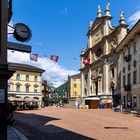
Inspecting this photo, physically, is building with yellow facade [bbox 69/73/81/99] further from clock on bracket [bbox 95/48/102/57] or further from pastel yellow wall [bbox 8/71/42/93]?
clock on bracket [bbox 95/48/102/57]

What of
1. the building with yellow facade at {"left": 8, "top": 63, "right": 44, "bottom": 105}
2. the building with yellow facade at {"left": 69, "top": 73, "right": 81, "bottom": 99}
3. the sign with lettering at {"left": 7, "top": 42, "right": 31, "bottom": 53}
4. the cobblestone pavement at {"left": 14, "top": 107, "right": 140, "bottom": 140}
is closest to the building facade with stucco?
the cobblestone pavement at {"left": 14, "top": 107, "right": 140, "bottom": 140}

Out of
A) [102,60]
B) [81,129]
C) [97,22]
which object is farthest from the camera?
[97,22]

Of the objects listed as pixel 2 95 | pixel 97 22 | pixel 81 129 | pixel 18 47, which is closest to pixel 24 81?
pixel 97 22

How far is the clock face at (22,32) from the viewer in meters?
10.8

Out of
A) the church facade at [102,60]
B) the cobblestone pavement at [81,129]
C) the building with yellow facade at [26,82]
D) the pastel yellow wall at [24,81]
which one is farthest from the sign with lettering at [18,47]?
the pastel yellow wall at [24,81]

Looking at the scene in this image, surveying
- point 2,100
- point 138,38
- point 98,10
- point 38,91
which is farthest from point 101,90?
point 2,100

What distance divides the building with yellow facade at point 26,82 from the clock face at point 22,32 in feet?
253

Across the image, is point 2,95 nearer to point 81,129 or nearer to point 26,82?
point 81,129

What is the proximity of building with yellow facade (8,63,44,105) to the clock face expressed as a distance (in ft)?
253

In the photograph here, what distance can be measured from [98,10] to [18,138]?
67991 mm

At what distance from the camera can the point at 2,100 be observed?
9.60 m

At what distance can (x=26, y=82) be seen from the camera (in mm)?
91438

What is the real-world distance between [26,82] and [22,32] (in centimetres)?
8129

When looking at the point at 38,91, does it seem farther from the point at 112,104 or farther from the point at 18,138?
the point at 18,138
